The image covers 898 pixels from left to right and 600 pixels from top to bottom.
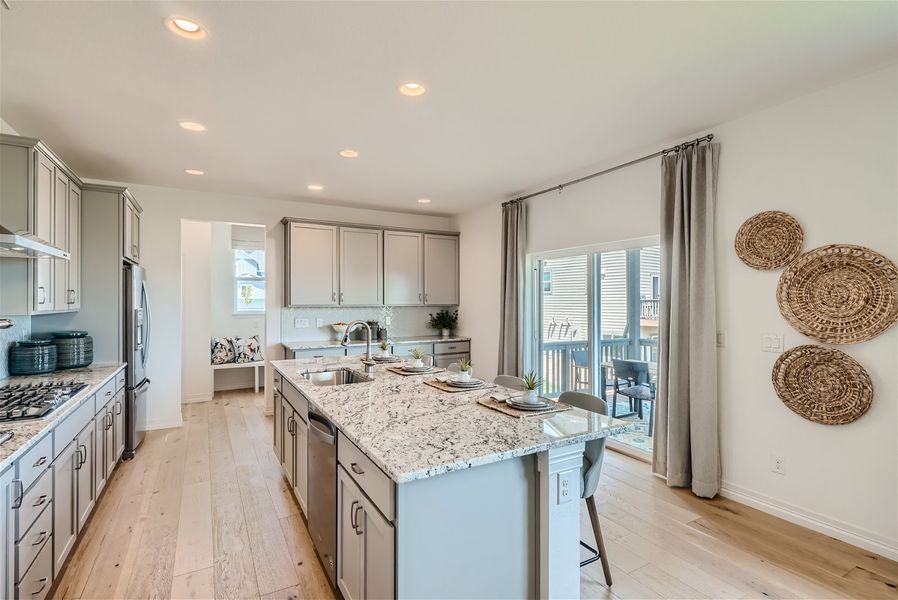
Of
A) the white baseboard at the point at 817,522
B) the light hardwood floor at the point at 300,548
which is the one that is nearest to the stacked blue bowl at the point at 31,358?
the light hardwood floor at the point at 300,548

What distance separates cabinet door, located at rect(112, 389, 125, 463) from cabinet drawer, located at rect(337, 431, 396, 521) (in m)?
2.51

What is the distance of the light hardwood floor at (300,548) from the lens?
6.95 feet

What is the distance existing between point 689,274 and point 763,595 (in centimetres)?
197

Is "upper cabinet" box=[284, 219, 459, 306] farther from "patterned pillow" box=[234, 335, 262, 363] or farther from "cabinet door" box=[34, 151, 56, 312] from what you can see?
"cabinet door" box=[34, 151, 56, 312]

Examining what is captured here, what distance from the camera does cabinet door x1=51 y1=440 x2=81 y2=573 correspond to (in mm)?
2059

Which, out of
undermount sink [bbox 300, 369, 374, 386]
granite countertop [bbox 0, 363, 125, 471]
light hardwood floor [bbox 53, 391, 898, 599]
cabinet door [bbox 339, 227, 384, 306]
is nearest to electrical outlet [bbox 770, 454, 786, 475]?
light hardwood floor [bbox 53, 391, 898, 599]

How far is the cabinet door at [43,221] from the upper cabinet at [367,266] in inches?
93.9

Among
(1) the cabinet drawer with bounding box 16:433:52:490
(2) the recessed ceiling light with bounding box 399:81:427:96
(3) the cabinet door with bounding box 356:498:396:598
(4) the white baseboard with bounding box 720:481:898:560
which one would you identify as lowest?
(4) the white baseboard with bounding box 720:481:898:560

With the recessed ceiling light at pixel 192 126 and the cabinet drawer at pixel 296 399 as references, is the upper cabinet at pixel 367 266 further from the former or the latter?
the cabinet drawer at pixel 296 399

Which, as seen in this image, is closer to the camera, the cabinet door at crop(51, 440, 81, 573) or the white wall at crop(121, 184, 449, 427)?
the cabinet door at crop(51, 440, 81, 573)

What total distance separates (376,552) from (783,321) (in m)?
2.77

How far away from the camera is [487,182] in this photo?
15.0 ft

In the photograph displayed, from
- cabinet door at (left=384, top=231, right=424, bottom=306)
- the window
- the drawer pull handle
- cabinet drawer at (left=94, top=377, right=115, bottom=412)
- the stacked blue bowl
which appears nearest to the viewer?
the drawer pull handle

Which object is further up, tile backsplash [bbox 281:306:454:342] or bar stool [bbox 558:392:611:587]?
tile backsplash [bbox 281:306:454:342]
